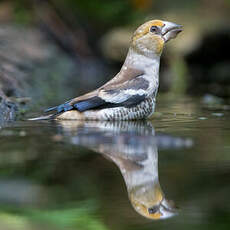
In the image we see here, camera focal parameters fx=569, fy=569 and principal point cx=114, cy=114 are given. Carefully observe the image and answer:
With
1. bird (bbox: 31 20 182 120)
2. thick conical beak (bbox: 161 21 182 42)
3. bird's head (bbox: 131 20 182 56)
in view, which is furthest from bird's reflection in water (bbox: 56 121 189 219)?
thick conical beak (bbox: 161 21 182 42)

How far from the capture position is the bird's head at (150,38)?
6621 mm

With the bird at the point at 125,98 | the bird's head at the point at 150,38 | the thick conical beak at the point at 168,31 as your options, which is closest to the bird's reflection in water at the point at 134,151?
the bird at the point at 125,98

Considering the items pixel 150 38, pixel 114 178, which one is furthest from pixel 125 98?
pixel 114 178

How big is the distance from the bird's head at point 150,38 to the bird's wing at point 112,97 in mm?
544

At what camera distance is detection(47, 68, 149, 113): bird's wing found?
19.5 ft

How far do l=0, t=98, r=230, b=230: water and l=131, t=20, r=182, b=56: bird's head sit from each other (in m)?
1.50

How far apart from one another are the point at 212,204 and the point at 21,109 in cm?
474

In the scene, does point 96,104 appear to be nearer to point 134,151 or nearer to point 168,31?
point 168,31

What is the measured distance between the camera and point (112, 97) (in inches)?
237

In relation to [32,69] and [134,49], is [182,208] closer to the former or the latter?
[134,49]

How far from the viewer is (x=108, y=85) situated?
6.22 metres

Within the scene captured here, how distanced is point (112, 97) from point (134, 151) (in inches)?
75.3

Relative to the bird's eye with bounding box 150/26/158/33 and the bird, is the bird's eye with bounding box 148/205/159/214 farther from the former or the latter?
the bird's eye with bounding box 150/26/158/33

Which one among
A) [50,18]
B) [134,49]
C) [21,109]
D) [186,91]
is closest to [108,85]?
[134,49]
